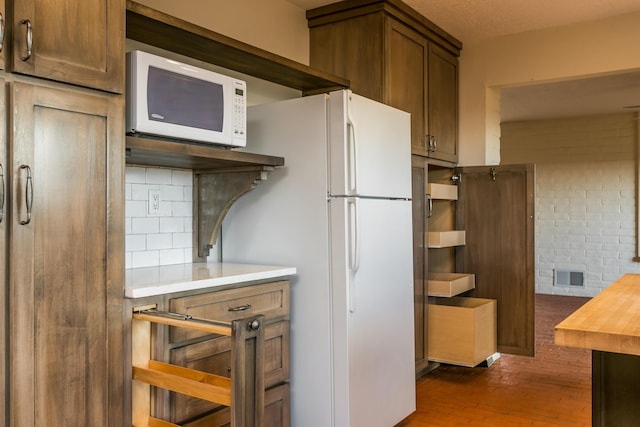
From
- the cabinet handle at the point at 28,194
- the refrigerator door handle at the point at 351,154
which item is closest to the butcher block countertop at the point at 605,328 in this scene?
the refrigerator door handle at the point at 351,154

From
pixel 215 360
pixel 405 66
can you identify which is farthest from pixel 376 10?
pixel 215 360

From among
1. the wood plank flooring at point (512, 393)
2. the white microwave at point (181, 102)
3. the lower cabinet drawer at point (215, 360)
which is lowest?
the wood plank flooring at point (512, 393)

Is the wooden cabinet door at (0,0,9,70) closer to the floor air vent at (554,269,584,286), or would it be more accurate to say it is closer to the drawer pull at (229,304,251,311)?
the drawer pull at (229,304,251,311)

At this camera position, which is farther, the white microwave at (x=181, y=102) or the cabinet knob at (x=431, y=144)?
the cabinet knob at (x=431, y=144)

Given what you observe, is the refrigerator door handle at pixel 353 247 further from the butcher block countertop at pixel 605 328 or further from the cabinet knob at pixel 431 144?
the cabinet knob at pixel 431 144

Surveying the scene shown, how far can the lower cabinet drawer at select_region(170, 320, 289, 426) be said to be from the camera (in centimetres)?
198

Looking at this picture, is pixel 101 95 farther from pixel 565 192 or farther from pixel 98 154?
pixel 565 192

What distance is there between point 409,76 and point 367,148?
114 centimetres

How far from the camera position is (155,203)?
8.32 feet

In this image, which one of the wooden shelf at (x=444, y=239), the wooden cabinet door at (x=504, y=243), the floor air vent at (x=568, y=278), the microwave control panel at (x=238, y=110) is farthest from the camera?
the floor air vent at (x=568, y=278)

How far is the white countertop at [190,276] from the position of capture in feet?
6.09

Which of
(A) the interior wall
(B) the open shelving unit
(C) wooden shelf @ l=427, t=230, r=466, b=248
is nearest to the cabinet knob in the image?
(B) the open shelving unit

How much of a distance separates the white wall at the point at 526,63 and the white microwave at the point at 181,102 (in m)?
2.36

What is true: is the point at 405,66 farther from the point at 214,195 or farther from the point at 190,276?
the point at 190,276
